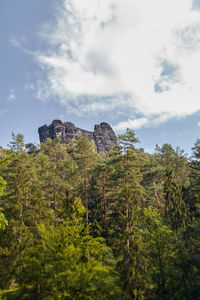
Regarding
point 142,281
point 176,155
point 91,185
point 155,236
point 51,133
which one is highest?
point 51,133

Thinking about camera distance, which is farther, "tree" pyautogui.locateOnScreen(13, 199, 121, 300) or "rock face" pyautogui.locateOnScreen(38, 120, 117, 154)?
"rock face" pyautogui.locateOnScreen(38, 120, 117, 154)

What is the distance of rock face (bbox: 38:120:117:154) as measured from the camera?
124m

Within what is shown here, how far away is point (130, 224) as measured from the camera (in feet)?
45.9

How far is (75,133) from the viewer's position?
13262 cm

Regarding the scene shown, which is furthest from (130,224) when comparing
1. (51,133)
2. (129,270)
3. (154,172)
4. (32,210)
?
(51,133)

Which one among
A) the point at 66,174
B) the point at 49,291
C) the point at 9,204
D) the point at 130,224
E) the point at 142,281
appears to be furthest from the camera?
the point at 66,174

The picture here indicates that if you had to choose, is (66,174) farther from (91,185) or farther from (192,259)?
(192,259)

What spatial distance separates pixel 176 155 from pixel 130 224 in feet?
115

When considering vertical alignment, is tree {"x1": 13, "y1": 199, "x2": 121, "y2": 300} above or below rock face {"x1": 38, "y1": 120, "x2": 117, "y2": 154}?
below

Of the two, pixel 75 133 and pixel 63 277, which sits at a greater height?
pixel 75 133

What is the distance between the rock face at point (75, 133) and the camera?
4889 inches

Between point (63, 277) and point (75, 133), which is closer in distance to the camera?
point (63, 277)

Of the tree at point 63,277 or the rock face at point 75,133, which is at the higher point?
the rock face at point 75,133

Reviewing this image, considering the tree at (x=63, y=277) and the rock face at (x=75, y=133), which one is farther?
the rock face at (x=75, y=133)
